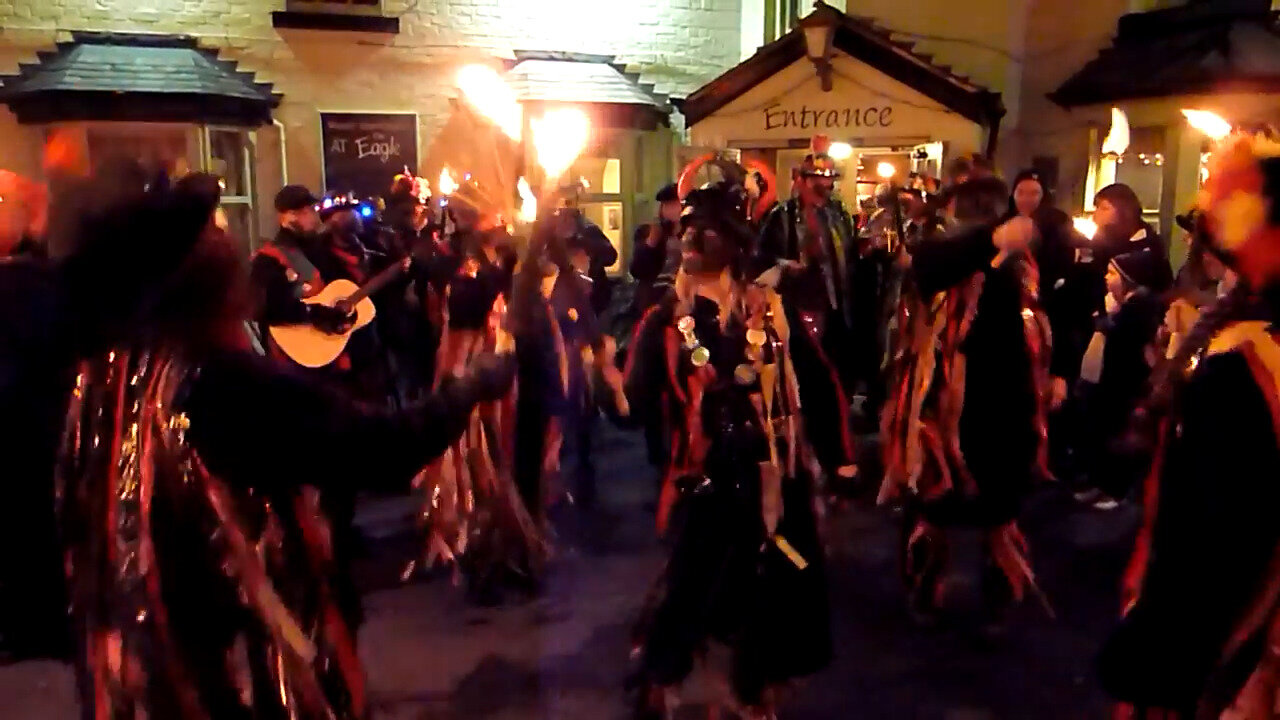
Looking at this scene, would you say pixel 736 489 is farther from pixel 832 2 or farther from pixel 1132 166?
pixel 832 2

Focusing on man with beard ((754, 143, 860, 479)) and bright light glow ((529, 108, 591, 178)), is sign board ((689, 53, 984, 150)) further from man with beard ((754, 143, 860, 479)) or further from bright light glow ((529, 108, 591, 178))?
bright light glow ((529, 108, 591, 178))

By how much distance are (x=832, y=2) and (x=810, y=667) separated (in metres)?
9.55

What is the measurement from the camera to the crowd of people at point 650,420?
216cm

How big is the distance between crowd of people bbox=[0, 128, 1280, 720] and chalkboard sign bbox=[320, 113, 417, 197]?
4.00m

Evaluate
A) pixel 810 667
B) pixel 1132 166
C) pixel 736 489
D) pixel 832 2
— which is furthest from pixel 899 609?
pixel 832 2

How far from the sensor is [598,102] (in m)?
11.0

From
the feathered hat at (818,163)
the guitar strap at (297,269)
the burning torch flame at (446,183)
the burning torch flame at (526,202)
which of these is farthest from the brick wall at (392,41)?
the burning torch flame at (526,202)

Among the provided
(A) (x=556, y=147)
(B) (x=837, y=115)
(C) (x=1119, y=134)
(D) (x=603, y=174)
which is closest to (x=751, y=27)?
(D) (x=603, y=174)

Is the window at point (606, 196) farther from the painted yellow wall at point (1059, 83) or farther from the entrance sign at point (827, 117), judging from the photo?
the painted yellow wall at point (1059, 83)

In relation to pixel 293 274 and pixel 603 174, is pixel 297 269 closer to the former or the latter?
pixel 293 274

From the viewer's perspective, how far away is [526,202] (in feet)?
10.4

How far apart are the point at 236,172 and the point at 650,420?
322 inches

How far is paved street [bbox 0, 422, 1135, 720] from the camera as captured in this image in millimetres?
4090

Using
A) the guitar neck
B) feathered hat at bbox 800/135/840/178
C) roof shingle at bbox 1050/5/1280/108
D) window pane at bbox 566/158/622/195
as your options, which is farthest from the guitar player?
roof shingle at bbox 1050/5/1280/108
